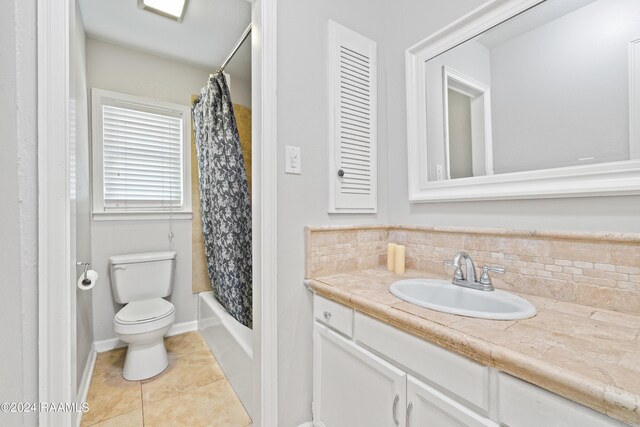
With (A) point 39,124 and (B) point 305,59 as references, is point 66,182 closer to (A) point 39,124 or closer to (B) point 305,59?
(A) point 39,124

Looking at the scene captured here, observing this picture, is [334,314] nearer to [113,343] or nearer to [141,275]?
[141,275]

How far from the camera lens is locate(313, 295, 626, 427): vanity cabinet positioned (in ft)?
1.87

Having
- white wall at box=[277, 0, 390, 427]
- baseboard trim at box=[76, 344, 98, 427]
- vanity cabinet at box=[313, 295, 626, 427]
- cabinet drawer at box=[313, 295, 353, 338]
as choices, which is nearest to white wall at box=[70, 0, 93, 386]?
baseboard trim at box=[76, 344, 98, 427]

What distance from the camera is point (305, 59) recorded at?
A: 1.28 m

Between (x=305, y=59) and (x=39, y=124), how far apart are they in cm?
103

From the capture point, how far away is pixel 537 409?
56 centimetres

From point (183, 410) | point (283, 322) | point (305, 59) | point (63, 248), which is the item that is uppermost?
point (305, 59)

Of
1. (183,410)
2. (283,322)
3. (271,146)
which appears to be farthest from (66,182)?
(183,410)

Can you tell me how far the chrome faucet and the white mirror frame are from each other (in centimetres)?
29

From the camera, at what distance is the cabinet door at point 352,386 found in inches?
34.4

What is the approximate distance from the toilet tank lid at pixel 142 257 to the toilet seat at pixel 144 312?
1.05 feet

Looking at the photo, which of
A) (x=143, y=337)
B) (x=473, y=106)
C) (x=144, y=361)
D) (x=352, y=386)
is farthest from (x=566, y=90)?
(x=144, y=361)

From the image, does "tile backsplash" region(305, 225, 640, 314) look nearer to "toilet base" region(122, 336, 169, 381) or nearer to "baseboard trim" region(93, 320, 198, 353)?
"toilet base" region(122, 336, 169, 381)

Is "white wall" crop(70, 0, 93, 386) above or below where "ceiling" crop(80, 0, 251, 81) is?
below
